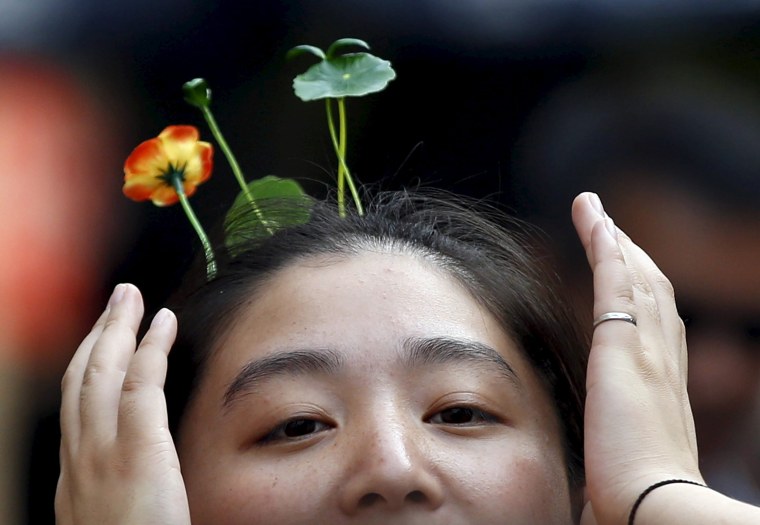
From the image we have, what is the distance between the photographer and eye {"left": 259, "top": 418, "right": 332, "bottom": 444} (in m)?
1.21

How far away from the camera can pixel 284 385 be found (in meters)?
Result: 1.23

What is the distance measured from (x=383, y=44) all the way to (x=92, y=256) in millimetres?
589

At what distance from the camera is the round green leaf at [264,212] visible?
155cm

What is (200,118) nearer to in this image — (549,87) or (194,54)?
(194,54)

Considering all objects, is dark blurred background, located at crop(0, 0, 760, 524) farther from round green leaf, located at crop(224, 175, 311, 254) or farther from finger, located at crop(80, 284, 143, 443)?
finger, located at crop(80, 284, 143, 443)

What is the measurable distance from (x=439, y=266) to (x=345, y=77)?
33cm

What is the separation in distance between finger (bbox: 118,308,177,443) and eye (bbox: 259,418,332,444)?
112mm

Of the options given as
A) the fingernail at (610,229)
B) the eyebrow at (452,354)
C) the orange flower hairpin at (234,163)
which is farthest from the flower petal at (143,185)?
the fingernail at (610,229)

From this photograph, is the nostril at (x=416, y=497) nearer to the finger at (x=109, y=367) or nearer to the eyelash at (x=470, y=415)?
the eyelash at (x=470, y=415)

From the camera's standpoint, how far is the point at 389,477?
1098mm

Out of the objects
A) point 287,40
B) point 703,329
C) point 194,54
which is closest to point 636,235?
point 703,329

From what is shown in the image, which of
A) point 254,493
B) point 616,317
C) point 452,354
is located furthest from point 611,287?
point 254,493

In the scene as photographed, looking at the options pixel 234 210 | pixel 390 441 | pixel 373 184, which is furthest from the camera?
pixel 373 184

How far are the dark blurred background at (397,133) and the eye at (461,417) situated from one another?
0.58 meters
